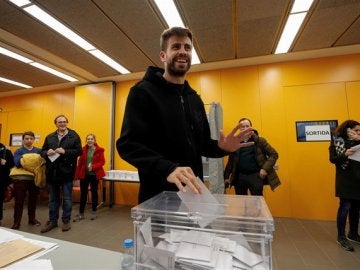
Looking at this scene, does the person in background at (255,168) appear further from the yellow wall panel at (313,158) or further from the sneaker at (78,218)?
the sneaker at (78,218)

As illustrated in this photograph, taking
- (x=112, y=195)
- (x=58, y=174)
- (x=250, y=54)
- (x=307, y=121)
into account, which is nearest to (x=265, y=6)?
(x=250, y=54)

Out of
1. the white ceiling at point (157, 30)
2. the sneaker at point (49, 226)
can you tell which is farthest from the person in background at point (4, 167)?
the white ceiling at point (157, 30)

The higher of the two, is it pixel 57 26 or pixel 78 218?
pixel 57 26

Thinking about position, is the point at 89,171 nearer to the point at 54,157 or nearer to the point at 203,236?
the point at 54,157

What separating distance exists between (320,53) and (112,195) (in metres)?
4.97

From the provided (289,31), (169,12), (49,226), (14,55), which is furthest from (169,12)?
(49,226)

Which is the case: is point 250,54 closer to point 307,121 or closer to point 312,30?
point 312,30

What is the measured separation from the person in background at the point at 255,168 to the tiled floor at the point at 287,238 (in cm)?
73

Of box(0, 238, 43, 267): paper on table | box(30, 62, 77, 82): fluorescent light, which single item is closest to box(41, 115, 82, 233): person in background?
box(30, 62, 77, 82): fluorescent light

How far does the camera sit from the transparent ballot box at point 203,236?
0.50 m

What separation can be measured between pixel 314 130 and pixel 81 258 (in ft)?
13.5

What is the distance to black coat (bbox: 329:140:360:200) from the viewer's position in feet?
7.86

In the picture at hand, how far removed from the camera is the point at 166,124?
3.19ft

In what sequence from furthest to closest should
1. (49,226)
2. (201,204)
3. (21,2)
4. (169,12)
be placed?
1. (49,226)
2. (169,12)
3. (21,2)
4. (201,204)
